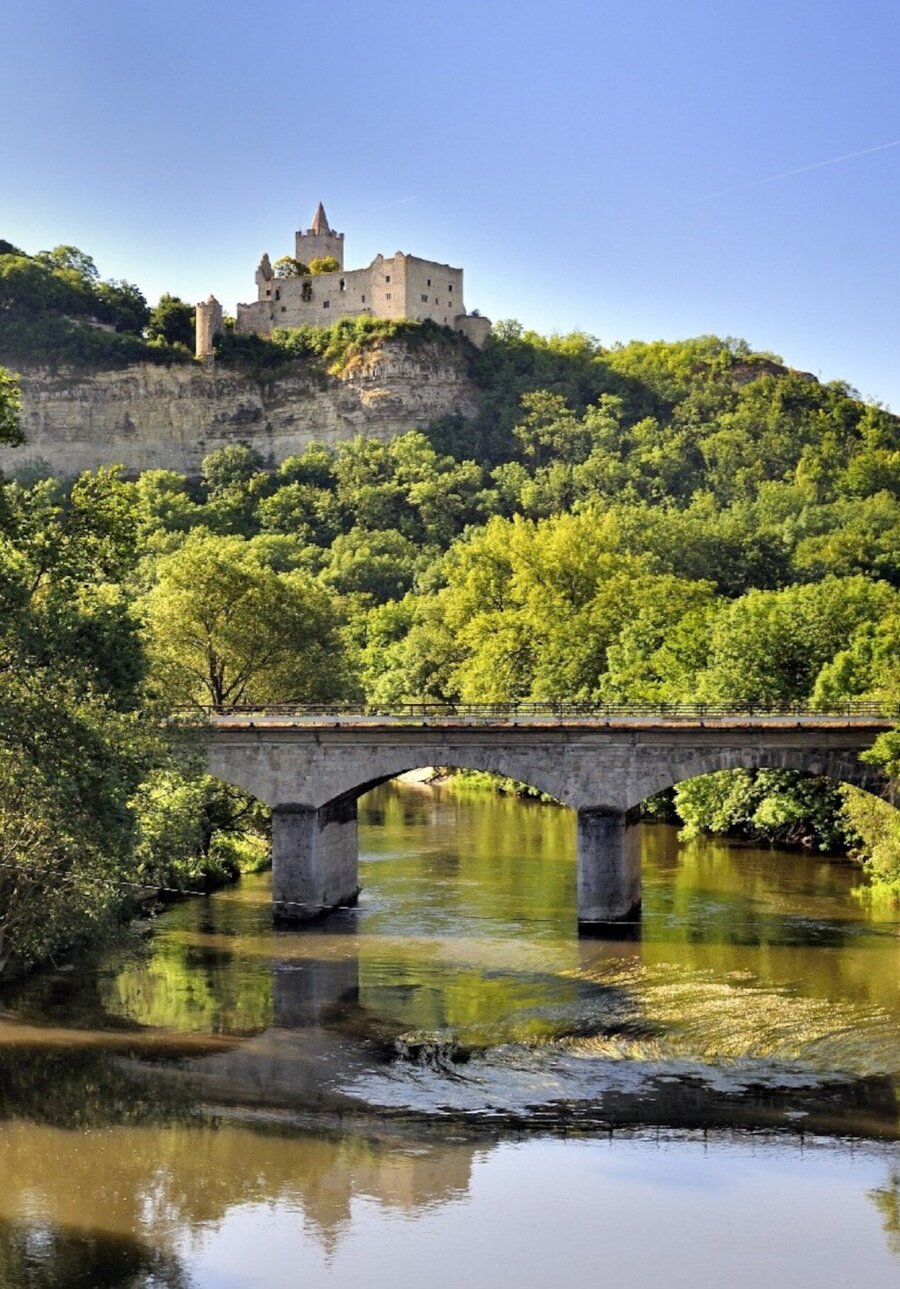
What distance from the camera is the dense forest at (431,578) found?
34.8 m

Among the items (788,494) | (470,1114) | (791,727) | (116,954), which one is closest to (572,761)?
(791,727)

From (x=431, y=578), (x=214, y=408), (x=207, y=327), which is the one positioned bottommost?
(x=431, y=578)

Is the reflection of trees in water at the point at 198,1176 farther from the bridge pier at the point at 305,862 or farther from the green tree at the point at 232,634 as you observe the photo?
the green tree at the point at 232,634

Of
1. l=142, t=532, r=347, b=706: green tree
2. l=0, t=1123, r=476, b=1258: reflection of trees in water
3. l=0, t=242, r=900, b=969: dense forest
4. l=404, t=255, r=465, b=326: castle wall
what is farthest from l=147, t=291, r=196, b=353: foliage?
l=0, t=1123, r=476, b=1258: reflection of trees in water

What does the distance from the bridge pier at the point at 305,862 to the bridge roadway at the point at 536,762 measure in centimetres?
4

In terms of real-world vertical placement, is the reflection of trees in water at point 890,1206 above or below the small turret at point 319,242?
below

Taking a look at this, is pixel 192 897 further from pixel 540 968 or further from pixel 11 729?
pixel 11 729

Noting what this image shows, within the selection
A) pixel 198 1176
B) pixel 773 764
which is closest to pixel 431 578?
pixel 773 764

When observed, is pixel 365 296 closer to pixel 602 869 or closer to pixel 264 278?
pixel 264 278

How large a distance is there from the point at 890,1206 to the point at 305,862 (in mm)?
25615

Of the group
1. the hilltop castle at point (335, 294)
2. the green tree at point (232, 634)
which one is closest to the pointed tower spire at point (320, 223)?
the hilltop castle at point (335, 294)

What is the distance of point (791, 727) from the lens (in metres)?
44.0

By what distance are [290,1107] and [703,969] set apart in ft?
43.8

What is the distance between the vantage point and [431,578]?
4343 inches
